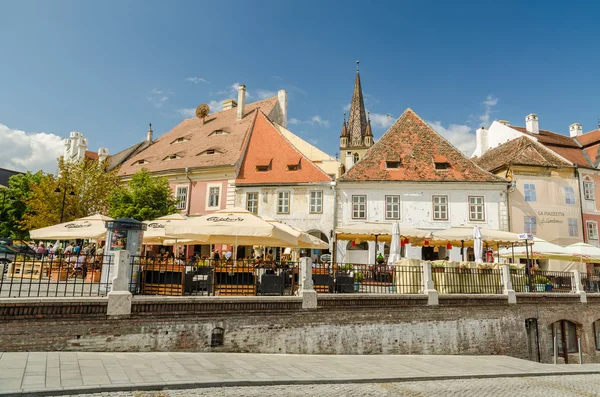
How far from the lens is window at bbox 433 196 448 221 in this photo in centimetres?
2697

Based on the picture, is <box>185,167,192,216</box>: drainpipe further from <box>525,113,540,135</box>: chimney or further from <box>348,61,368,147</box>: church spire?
<box>348,61,368,147</box>: church spire

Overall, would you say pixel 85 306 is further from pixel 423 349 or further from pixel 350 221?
pixel 350 221

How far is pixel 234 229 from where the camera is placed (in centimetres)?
1242

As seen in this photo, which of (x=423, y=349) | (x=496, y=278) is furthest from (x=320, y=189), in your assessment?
(x=423, y=349)

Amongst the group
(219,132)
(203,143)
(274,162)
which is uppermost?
(219,132)

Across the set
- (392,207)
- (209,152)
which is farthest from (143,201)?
(392,207)

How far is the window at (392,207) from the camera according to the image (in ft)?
89.6

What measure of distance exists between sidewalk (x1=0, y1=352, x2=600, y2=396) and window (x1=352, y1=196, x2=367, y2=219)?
1532cm

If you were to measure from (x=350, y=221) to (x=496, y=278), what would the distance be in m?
12.1

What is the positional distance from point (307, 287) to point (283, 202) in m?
16.8

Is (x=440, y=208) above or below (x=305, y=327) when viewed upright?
above

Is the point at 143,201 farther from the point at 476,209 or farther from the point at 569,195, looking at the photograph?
the point at 569,195

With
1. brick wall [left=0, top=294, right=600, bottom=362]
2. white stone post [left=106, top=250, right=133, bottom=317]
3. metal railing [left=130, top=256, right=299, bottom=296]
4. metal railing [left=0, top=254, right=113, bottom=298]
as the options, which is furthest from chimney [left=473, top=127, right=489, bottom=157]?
white stone post [left=106, top=250, right=133, bottom=317]

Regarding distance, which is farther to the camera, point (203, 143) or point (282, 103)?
point (282, 103)
